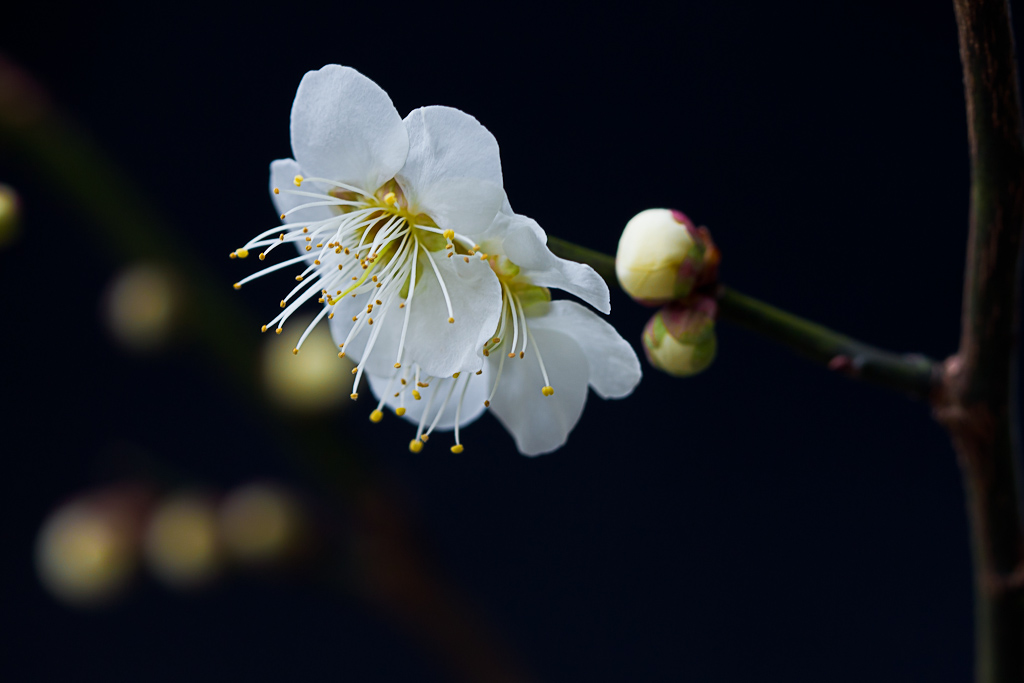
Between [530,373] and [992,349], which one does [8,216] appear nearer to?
[530,373]

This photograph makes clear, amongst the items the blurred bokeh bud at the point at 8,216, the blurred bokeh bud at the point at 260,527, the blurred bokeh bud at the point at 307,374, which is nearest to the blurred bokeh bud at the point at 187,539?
the blurred bokeh bud at the point at 260,527

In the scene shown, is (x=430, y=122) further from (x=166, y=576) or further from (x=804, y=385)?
(x=804, y=385)

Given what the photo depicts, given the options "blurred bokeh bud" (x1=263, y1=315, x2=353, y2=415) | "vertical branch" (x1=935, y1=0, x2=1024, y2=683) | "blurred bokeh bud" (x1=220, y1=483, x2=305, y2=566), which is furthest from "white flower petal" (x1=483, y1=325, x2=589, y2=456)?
"blurred bokeh bud" (x1=220, y1=483, x2=305, y2=566)

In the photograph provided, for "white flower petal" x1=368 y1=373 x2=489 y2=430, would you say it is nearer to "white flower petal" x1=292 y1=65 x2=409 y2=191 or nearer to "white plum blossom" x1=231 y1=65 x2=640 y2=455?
"white plum blossom" x1=231 y1=65 x2=640 y2=455

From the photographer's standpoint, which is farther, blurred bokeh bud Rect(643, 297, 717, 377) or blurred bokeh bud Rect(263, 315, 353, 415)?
blurred bokeh bud Rect(263, 315, 353, 415)

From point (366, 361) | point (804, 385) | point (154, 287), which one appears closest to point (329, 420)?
point (154, 287)

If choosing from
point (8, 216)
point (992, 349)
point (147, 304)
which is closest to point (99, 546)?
point (147, 304)

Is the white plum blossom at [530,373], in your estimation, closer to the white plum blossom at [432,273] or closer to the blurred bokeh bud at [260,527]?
the white plum blossom at [432,273]
